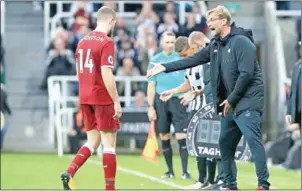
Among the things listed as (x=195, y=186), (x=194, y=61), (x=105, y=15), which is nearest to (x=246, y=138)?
(x=194, y=61)

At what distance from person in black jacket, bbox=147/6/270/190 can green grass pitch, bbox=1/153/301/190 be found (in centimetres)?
280

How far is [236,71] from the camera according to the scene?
12.5 metres

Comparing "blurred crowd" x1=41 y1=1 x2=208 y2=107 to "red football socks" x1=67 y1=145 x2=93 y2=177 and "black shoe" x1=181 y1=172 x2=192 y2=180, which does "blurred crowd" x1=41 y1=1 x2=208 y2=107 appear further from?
"red football socks" x1=67 y1=145 x2=93 y2=177

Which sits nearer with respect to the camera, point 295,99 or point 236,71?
point 236,71

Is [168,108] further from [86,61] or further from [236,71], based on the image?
[236,71]

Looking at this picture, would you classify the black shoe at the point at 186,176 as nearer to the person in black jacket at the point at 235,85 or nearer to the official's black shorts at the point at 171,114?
the official's black shorts at the point at 171,114

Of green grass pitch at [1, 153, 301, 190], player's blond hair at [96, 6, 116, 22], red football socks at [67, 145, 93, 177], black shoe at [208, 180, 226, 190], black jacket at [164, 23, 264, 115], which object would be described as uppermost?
player's blond hair at [96, 6, 116, 22]

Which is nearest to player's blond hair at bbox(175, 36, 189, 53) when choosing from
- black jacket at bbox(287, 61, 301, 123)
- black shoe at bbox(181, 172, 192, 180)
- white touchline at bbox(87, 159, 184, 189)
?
black jacket at bbox(287, 61, 301, 123)

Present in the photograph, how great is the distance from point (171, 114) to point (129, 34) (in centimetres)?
911

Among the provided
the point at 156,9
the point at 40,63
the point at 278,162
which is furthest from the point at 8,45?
Result: the point at 278,162

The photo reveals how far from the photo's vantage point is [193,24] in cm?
2492

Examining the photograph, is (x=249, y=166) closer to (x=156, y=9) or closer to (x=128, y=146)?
(x=128, y=146)

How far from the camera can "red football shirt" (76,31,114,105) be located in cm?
1270

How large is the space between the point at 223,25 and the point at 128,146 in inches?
472
